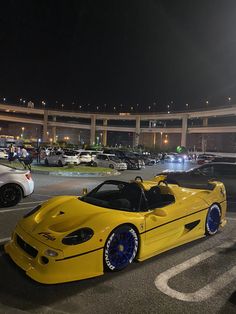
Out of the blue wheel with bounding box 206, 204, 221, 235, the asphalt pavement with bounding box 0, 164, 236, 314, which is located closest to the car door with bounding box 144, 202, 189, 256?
the asphalt pavement with bounding box 0, 164, 236, 314

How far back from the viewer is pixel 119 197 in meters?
6.27

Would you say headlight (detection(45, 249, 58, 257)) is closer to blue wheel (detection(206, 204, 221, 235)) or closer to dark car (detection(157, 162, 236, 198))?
blue wheel (detection(206, 204, 221, 235))

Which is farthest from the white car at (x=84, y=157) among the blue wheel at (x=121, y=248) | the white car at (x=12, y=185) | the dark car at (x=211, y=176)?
the blue wheel at (x=121, y=248)

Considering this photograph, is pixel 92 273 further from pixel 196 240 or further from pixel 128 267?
pixel 196 240

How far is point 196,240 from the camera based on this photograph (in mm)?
6965

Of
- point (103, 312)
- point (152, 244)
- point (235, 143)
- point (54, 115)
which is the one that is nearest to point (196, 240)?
point (152, 244)

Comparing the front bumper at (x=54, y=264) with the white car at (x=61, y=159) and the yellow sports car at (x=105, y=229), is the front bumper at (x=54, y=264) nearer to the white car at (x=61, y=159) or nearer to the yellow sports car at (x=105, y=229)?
the yellow sports car at (x=105, y=229)

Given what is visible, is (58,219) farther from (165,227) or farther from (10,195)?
(10,195)

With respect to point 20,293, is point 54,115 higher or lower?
higher

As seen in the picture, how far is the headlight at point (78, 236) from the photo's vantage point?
181 inches

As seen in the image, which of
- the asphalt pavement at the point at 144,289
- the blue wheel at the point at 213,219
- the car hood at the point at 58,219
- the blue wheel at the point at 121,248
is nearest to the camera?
the asphalt pavement at the point at 144,289

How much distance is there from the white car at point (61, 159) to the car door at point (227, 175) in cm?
2019

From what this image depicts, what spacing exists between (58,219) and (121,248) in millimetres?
1057

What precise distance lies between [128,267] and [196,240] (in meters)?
2.16
